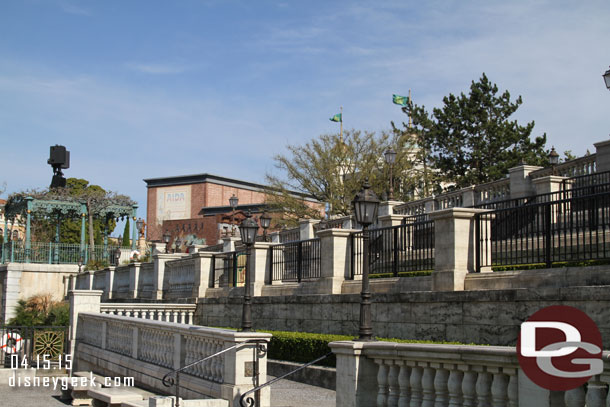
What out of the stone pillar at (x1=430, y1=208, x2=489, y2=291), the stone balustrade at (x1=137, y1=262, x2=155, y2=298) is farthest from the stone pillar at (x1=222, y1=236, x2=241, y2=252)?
the stone pillar at (x1=430, y1=208, x2=489, y2=291)

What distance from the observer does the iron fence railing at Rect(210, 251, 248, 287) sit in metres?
24.7

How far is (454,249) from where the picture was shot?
1399 cm

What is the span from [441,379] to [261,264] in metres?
15.0

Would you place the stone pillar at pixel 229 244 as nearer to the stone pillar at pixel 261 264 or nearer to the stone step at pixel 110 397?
the stone pillar at pixel 261 264

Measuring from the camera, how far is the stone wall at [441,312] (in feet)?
35.0

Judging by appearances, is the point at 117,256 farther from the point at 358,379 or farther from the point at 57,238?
the point at 358,379

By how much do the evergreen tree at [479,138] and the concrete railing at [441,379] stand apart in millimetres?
36410

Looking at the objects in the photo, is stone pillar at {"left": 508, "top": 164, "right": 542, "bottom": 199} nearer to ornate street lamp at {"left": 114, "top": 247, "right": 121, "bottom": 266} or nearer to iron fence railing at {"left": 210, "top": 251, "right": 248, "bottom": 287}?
iron fence railing at {"left": 210, "top": 251, "right": 248, "bottom": 287}

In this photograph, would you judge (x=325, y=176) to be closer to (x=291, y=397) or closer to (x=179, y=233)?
(x=179, y=233)

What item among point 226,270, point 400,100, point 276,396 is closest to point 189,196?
point 400,100

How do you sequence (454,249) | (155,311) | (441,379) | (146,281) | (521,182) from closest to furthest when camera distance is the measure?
1. (441,379)
2. (454,249)
3. (155,311)
4. (521,182)
5. (146,281)

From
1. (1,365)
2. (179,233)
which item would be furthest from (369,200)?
(179,233)

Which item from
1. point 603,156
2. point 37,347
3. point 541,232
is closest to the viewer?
point 541,232

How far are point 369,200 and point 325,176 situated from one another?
36725mm
